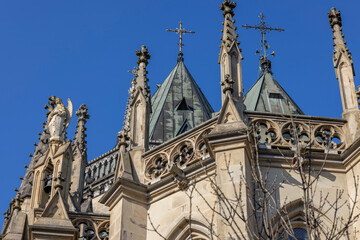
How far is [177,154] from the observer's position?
573 inches

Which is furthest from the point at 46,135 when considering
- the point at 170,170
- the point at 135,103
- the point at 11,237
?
the point at 170,170

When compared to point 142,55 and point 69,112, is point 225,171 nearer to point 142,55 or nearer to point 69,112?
point 142,55

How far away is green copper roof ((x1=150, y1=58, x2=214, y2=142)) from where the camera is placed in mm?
30094

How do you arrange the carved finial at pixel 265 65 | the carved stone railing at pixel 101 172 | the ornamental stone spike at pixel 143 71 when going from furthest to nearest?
the carved stone railing at pixel 101 172 → the carved finial at pixel 265 65 → the ornamental stone spike at pixel 143 71

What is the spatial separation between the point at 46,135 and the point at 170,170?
10087 mm

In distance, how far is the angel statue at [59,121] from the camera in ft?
59.7

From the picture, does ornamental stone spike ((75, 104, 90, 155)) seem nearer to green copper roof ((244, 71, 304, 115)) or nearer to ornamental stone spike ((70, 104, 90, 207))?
ornamental stone spike ((70, 104, 90, 207))

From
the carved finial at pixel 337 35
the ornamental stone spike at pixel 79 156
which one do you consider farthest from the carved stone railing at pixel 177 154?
the ornamental stone spike at pixel 79 156

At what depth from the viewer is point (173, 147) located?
1463 cm

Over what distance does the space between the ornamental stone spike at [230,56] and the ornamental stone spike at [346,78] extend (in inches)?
69.2

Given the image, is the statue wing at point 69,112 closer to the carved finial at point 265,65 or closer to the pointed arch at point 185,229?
the pointed arch at point 185,229

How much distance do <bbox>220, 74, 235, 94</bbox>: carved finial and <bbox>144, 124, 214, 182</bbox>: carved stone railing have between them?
703 mm

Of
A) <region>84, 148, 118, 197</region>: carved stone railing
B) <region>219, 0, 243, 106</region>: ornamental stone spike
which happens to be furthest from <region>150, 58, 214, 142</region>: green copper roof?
<region>219, 0, 243, 106</region>: ornamental stone spike

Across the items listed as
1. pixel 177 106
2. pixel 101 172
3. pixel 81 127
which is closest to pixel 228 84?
pixel 81 127
